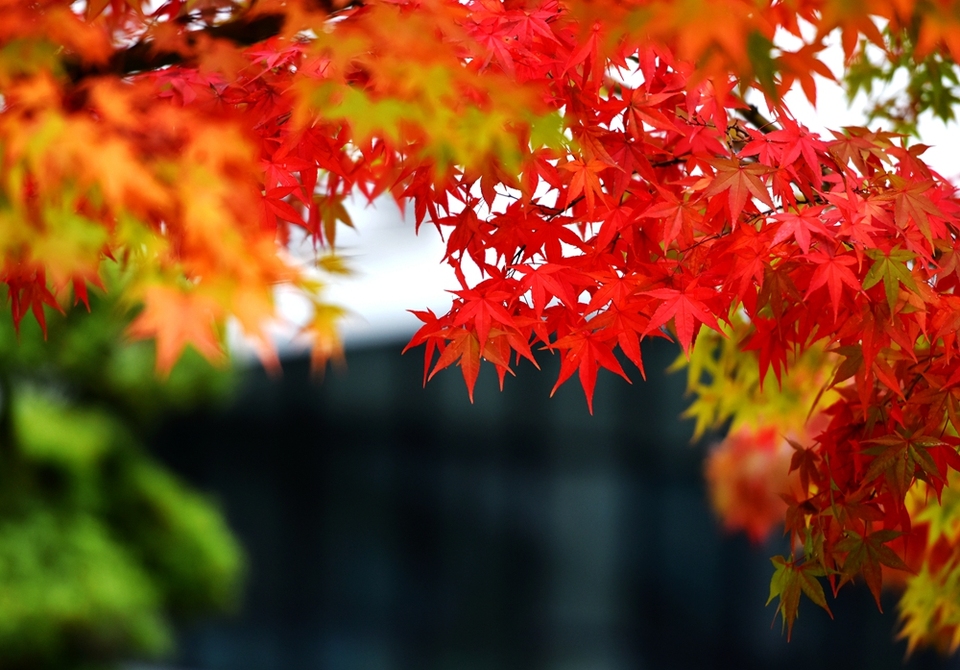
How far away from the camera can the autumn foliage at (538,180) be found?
140 centimetres

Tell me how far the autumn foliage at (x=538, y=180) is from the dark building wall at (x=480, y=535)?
488 cm

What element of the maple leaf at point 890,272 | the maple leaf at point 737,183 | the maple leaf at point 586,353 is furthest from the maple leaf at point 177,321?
the maple leaf at point 890,272

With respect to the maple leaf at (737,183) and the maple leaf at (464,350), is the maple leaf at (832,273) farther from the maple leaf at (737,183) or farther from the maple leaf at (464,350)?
the maple leaf at (464,350)

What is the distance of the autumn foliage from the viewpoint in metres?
1.40

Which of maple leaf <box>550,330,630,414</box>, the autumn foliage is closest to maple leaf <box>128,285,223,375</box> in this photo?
the autumn foliage

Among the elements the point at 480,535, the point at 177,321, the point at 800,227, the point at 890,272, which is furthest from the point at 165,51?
the point at 480,535

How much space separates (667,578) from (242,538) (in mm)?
4796

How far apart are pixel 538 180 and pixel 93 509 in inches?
224

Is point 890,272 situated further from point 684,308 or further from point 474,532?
point 474,532

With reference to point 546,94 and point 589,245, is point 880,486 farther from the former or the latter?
point 546,94

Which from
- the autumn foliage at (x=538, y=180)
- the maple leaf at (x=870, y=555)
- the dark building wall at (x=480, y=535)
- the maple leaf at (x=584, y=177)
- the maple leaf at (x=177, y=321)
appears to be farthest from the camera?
the dark building wall at (x=480, y=535)

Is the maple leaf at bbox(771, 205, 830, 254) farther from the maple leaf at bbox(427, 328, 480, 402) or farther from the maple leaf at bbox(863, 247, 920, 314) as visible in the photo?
the maple leaf at bbox(427, 328, 480, 402)

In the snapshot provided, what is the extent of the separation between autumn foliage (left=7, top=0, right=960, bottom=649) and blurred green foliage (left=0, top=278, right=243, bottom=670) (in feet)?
14.6

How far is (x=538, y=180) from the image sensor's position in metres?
2.11
